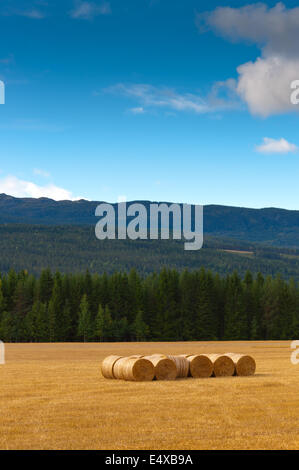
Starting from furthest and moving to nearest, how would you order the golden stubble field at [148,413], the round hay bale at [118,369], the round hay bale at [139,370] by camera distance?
the round hay bale at [118,369] < the round hay bale at [139,370] < the golden stubble field at [148,413]

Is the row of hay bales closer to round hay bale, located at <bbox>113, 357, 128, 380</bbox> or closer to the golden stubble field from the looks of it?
round hay bale, located at <bbox>113, 357, 128, 380</bbox>

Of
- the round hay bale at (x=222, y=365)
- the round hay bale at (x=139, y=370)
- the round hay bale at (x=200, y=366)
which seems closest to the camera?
the round hay bale at (x=139, y=370)

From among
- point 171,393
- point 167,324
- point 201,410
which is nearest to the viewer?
point 201,410

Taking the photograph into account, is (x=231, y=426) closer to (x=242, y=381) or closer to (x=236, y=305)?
(x=242, y=381)

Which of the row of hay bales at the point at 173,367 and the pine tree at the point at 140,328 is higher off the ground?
the row of hay bales at the point at 173,367

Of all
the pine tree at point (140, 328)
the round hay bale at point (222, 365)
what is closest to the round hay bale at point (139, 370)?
the round hay bale at point (222, 365)

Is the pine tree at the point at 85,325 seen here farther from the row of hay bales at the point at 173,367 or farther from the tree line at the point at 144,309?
the row of hay bales at the point at 173,367

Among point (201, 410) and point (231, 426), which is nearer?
point (231, 426)

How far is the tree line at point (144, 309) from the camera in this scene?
326 feet

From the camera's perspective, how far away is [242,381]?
3178cm

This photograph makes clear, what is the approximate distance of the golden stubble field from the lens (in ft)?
57.6

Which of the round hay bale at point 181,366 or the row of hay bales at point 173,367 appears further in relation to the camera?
the round hay bale at point 181,366
